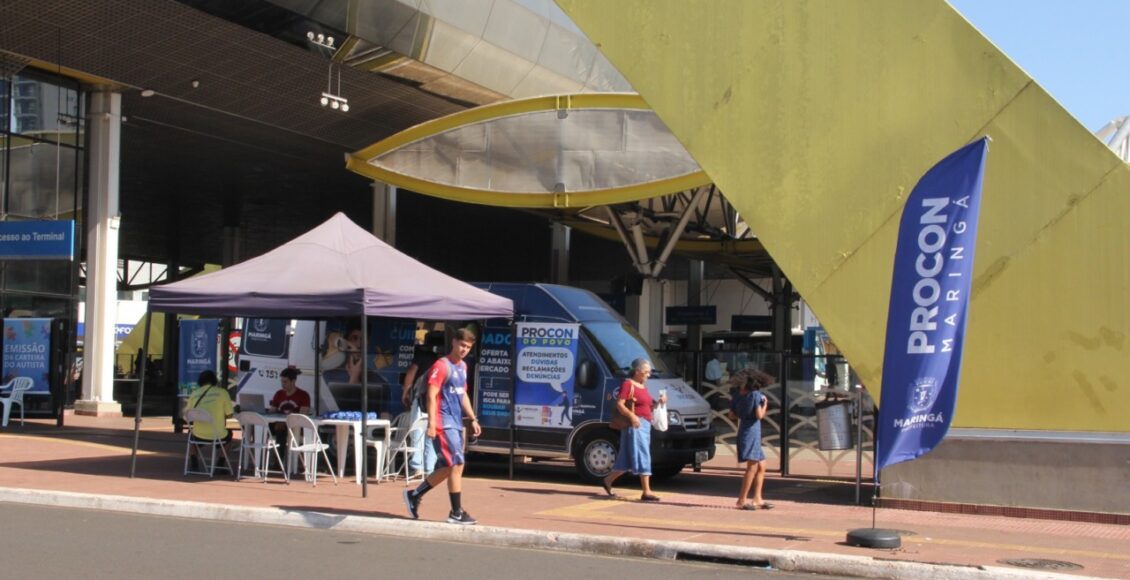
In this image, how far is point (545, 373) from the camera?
15.6 m

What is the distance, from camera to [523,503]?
42.7ft

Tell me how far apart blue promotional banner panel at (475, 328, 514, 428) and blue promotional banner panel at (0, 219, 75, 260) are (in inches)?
369

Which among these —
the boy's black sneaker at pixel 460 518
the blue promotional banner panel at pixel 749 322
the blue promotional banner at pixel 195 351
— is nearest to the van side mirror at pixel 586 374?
the boy's black sneaker at pixel 460 518

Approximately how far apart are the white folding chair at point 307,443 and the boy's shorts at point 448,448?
3914 millimetres

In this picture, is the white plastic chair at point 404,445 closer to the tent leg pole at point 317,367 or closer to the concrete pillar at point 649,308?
the tent leg pole at point 317,367

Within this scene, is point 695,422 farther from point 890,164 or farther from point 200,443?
point 200,443

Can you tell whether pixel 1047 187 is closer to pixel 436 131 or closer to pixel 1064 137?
pixel 1064 137

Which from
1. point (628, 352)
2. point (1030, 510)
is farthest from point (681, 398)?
point (1030, 510)

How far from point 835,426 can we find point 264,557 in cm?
897

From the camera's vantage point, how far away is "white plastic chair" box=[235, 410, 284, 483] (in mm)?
14344

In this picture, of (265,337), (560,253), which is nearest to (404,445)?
(265,337)

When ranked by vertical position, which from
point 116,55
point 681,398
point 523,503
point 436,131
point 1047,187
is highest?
point 116,55

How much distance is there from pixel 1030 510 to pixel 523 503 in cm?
545

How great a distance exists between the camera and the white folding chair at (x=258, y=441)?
1434 cm
